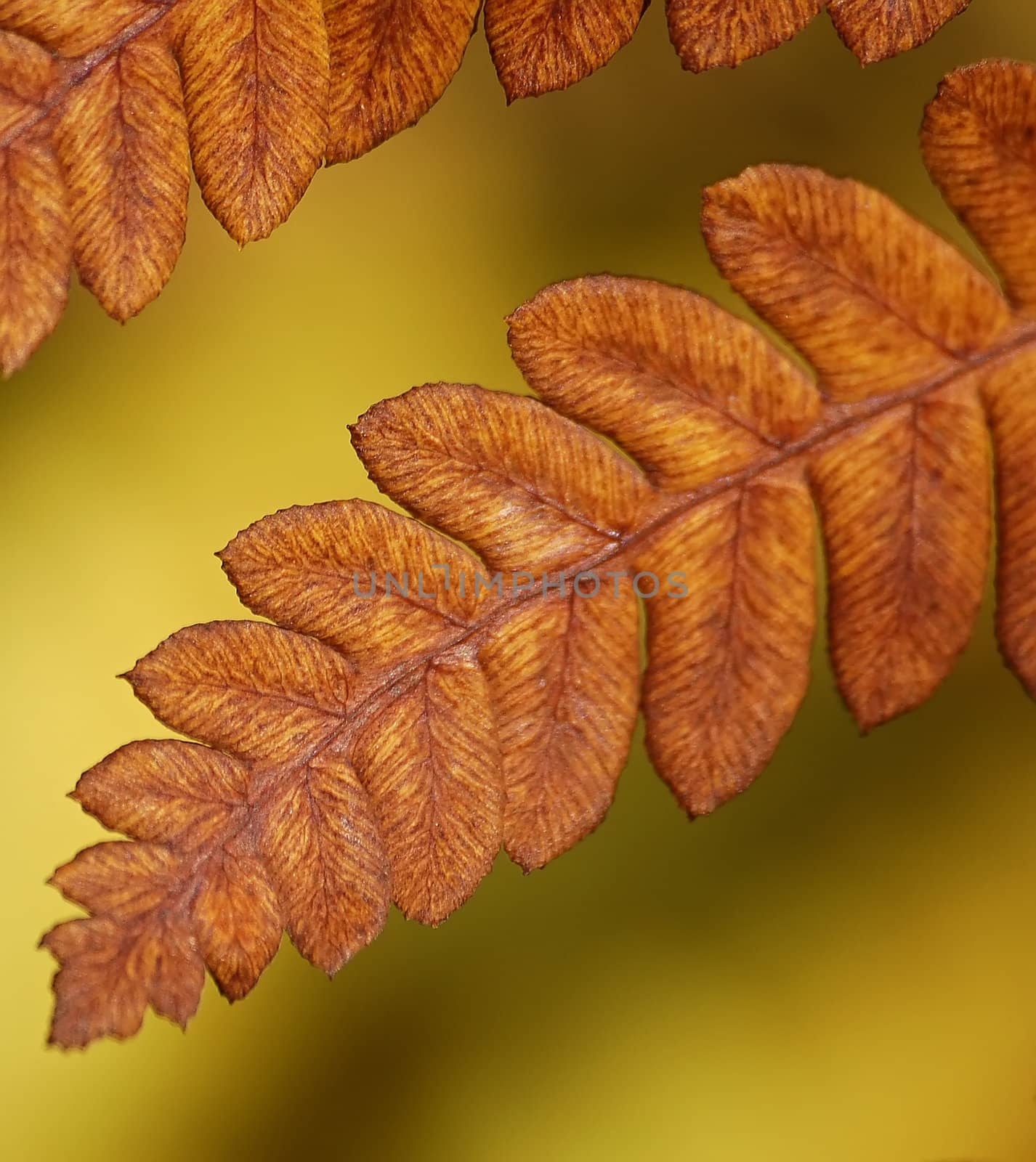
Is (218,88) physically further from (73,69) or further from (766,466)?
(766,466)

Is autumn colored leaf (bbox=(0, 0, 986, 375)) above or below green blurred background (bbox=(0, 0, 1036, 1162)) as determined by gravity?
above

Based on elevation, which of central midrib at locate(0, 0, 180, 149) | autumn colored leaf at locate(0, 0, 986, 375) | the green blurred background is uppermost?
central midrib at locate(0, 0, 180, 149)

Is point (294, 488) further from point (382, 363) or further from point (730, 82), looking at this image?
point (730, 82)

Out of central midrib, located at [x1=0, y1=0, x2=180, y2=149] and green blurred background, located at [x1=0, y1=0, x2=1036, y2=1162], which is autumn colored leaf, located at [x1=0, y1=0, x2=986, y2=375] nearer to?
central midrib, located at [x1=0, y1=0, x2=180, y2=149]

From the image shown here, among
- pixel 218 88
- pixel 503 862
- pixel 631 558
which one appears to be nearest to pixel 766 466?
pixel 631 558

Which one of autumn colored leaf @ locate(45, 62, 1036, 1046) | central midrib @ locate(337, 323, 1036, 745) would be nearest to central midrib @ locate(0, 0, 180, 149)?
autumn colored leaf @ locate(45, 62, 1036, 1046)

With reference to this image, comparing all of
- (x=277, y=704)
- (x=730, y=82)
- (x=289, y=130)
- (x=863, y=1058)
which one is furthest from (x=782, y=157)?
(x=863, y=1058)
